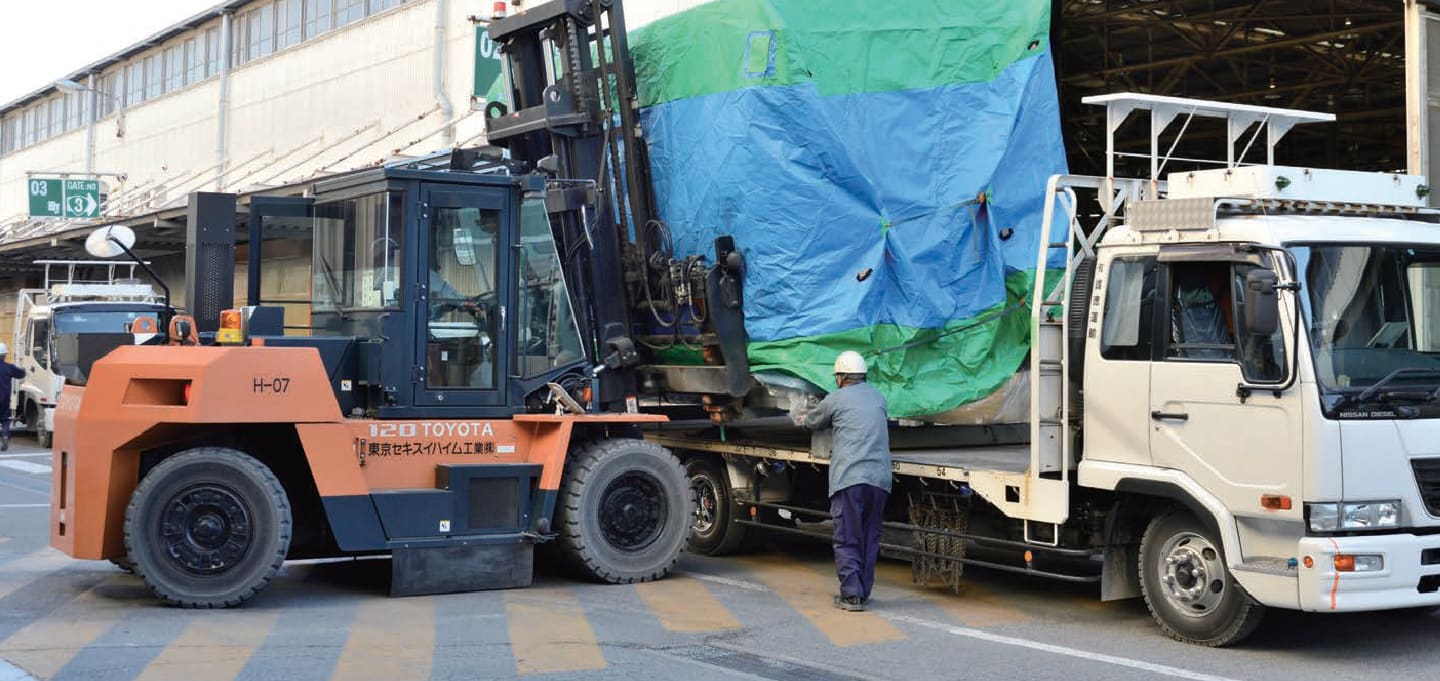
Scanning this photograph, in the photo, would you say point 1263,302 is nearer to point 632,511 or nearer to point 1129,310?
point 1129,310

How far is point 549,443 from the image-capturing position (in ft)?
33.3

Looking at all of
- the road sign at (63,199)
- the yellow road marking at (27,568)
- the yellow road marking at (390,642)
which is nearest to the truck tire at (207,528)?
the yellow road marking at (390,642)

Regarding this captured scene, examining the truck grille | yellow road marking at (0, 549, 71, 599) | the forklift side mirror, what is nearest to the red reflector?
the truck grille

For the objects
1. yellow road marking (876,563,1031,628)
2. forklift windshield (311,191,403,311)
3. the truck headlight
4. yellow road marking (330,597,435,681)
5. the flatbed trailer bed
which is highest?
forklift windshield (311,191,403,311)

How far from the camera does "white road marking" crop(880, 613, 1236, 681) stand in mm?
7458

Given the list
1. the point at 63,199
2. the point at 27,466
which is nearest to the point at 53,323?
the point at 27,466

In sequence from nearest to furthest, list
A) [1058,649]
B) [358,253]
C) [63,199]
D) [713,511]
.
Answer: [1058,649]
[358,253]
[713,511]
[63,199]

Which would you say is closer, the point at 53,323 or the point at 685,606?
the point at 685,606

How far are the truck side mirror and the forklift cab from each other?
4.82m

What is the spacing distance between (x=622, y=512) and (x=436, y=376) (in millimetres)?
1675

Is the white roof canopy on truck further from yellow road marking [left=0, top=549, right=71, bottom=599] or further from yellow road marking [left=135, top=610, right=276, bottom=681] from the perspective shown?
yellow road marking [left=0, top=549, right=71, bottom=599]

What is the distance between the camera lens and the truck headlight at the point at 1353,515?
746 cm

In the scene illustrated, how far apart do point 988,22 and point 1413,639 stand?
515 centimetres

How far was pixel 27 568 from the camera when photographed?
10719mm
